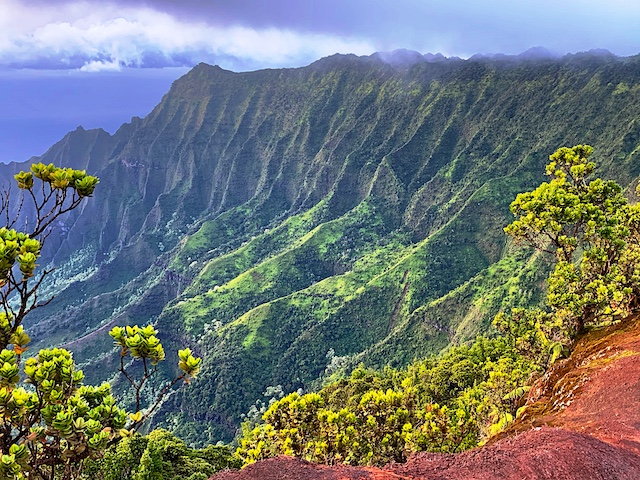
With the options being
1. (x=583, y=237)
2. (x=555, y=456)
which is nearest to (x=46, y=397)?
(x=555, y=456)

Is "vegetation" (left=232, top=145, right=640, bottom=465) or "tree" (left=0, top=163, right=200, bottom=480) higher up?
"tree" (left=0, top=163, right=200, bottom=480)

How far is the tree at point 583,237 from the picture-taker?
63.5 ft

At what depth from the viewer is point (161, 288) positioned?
611 feet

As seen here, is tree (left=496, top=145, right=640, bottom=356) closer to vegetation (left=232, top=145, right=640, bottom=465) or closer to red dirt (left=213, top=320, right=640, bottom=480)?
vegetation (left=232, top=145, right=640, bottom=465)

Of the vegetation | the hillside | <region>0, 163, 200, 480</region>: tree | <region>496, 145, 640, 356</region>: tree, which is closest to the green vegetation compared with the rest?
the vegetation

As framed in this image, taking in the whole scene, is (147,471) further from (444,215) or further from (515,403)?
(444,215)

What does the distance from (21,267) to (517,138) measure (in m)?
161

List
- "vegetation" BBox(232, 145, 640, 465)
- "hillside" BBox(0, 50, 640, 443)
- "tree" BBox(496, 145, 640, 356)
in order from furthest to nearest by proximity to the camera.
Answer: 1. "hillside" BBox(0, 50, 640, 443)
2. "tree" BBox(496, 145, 640, 356)
3. "vegetation" BBox(232, 145, 640, 465)

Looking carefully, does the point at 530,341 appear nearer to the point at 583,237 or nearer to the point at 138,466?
the point at 583,237

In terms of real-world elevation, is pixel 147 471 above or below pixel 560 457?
above

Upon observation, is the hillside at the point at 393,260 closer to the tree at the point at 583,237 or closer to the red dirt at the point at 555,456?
the tree at the point at 583,237

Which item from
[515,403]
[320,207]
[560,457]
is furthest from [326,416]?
[320,207]

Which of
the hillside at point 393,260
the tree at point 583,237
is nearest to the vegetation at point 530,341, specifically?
the tree at point 583,237

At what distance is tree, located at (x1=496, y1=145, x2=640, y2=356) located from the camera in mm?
19344
